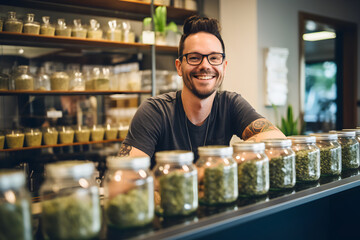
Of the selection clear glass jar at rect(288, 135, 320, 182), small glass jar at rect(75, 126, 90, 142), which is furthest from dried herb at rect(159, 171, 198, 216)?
small glass jar at rect(75, 126, 90, 142)

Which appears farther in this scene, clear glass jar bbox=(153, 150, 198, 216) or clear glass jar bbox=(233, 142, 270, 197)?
clear glass jar bbox=(233, 142, 270, 197)

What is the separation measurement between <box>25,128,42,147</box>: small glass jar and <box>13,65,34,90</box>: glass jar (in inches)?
14.8

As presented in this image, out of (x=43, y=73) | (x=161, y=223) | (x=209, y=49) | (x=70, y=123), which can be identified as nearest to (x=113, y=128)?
(x=70, y=123)

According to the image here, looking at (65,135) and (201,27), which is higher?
(201,27)

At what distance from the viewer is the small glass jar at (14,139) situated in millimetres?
2822

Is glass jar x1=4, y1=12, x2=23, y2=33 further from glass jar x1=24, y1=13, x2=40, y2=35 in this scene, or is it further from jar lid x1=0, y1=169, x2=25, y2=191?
jar lid x1=0, y1=169, x2=25, y2=191

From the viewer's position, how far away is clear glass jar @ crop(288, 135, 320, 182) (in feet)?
3.98

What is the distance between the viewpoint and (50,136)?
3.03 meters

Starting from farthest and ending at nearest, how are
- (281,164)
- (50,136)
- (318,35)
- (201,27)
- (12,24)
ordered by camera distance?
(318,35) → (50,136) → (12,24) → (201,27) → (281,164)

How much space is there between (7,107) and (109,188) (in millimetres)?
2619


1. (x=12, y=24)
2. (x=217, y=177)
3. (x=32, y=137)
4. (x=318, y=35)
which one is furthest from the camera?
(x=318, y=35)

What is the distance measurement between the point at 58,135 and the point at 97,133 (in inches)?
14.3

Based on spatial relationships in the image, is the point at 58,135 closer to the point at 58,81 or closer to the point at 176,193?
the point at 58,81

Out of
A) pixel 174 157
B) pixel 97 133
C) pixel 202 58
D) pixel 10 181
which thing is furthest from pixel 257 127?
pixel 97 133
